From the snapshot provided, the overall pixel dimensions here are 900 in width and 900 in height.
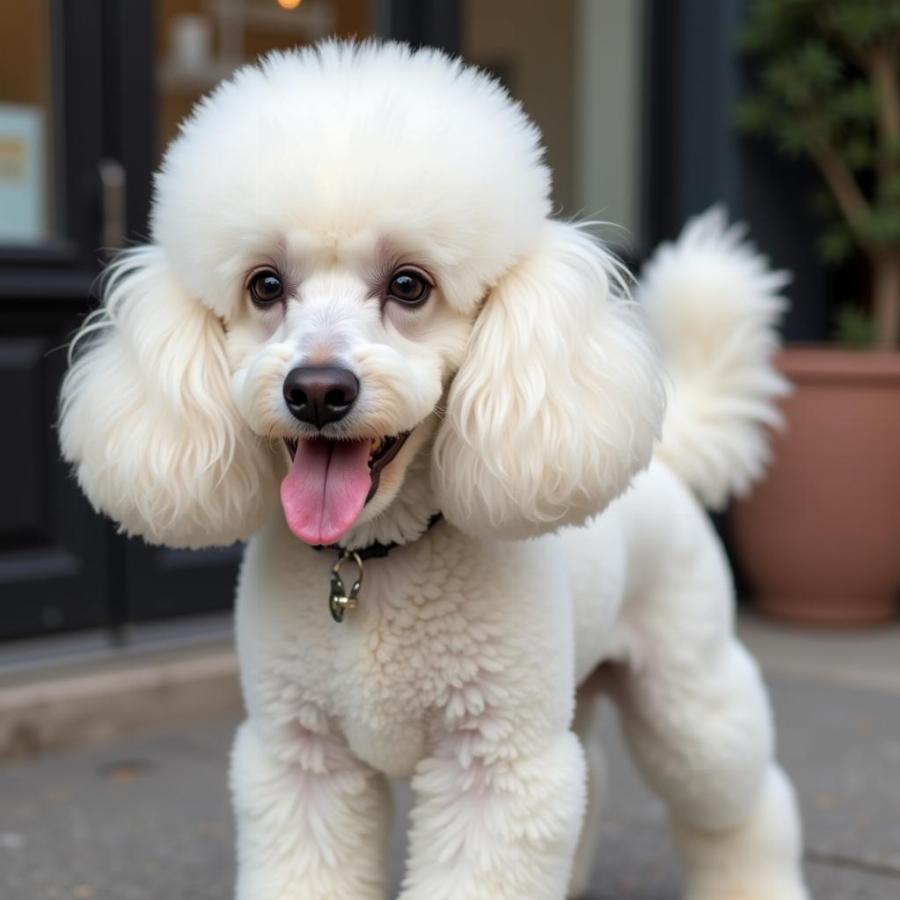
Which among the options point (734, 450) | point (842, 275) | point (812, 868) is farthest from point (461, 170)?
point (842, 275)

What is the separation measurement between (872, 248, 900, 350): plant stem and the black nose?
4243 millimetres

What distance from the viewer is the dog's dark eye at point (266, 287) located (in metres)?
1.75

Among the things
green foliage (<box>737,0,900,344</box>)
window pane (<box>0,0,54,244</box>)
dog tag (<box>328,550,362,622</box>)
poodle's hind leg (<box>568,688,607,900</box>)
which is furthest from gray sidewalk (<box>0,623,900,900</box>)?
green foliage (<box>737,0,900,344</box>)

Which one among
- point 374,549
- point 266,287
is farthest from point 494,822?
point 266,287

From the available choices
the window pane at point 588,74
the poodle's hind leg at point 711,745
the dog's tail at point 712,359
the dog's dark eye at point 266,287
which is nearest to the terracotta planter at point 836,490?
the window pane at point 588,74

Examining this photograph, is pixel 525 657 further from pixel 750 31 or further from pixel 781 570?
pixel 750 31

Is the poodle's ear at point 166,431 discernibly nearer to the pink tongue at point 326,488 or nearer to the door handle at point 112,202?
the pink tongue at point 326,488

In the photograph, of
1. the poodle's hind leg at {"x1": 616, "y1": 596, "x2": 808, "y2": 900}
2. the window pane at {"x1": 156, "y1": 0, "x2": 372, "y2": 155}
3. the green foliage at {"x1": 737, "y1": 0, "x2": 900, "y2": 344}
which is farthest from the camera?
the green foliage at {"x1": 737, "y1": 0, "x2": 900, "y2": 344}

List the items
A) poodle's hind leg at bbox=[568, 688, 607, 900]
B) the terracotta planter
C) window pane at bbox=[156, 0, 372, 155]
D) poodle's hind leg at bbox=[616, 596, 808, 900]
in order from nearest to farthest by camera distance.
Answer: poodle's hind leg at bbox=[616, 596, 808, 900]
poodle's hind leg at bbox=[568, 688, 607, 900]
window pane at bbox=[156, 0, 372, 155]
the terracotta planter

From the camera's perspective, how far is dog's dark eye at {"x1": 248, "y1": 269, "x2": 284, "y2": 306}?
175 centimetres

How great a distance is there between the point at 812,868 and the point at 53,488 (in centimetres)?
235

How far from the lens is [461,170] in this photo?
1.70 meters

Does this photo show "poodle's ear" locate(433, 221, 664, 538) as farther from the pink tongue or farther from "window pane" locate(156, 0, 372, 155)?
"window pane" locate(156, 0, 372, 155)

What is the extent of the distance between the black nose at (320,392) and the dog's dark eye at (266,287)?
0.19 meters
